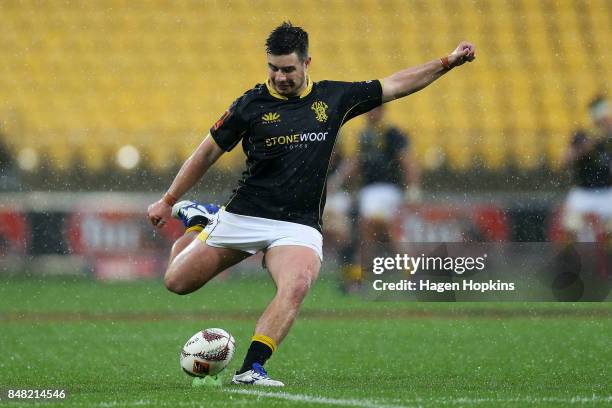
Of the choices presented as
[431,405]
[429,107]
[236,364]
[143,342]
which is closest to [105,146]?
[429,107]

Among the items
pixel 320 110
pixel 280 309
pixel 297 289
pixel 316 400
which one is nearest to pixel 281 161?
pixel 320 110

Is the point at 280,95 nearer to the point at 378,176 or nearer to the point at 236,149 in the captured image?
the point at 378,176

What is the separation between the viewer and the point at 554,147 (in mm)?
18562

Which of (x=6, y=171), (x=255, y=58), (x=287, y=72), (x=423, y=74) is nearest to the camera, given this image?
(x=287, y=72)

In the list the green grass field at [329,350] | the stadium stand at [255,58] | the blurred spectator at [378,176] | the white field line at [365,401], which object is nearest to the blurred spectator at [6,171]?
the stadium stand at [255,58]

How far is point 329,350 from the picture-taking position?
920 centimetres

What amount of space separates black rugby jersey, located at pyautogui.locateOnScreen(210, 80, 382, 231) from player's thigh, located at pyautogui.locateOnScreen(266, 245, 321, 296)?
21cm

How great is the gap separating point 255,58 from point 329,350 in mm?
12247

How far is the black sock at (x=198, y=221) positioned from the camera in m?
7.76

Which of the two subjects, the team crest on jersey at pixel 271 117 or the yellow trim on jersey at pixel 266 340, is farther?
the team crest on jersey at pixel 271 117

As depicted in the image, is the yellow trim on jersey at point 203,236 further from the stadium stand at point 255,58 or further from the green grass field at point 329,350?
the stadium stand at point 255,58

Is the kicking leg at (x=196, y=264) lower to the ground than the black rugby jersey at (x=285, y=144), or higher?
lower

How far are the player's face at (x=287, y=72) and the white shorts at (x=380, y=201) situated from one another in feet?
27.0

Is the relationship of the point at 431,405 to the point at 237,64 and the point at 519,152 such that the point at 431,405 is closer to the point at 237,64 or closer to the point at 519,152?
the point at 519,152
